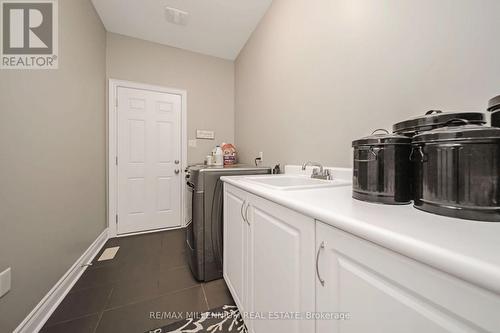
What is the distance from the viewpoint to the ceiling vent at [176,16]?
2.14 metres

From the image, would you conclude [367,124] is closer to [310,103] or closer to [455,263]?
[310,103]

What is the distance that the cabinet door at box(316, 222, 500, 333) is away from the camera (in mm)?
289

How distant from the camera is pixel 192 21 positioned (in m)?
2.33

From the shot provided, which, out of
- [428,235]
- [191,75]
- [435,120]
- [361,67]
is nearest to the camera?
[428,235]

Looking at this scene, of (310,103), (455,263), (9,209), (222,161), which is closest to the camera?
(455,263)

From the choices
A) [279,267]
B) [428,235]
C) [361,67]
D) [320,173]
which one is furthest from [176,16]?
[428,235]

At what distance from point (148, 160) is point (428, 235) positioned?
299cm

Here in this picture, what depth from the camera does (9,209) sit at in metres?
1.01

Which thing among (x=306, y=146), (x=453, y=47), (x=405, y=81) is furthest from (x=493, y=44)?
(x=306, y=146)

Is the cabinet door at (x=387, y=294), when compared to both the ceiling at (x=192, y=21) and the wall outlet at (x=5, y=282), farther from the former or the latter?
the ceiling at (x=192, y=21)

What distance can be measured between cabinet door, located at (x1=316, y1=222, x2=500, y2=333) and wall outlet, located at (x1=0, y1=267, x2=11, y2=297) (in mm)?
1469

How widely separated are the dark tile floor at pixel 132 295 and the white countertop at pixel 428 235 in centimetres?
129

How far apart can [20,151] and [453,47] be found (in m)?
2.22

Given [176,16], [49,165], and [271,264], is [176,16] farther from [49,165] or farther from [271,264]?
[271,264]
